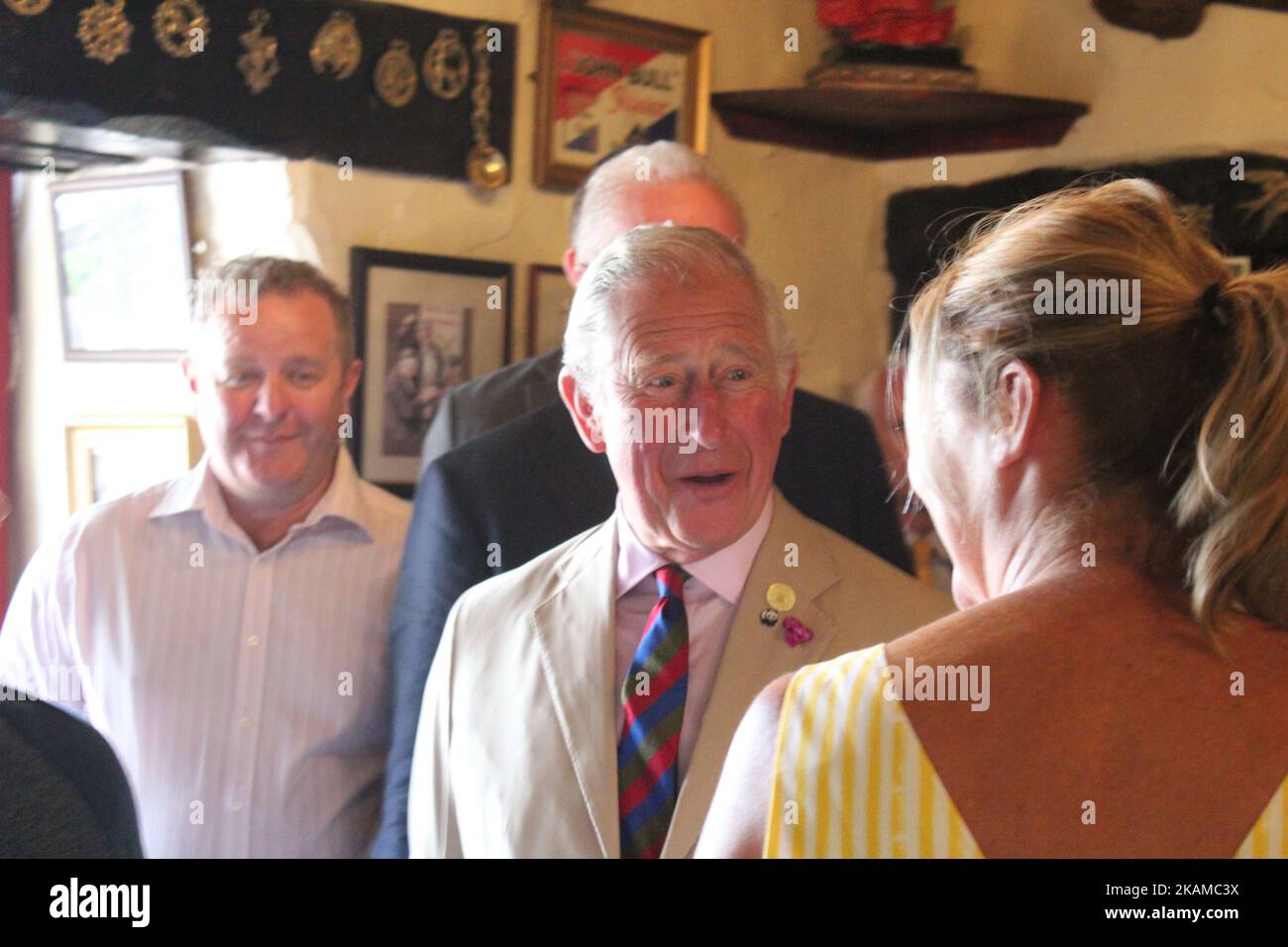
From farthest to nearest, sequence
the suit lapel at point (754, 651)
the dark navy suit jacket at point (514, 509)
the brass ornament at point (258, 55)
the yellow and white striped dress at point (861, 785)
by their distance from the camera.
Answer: the brass ornament at point (258, 55) < the dark navy suit jacket at point (514, 509) < the suit lapel at point (754, 651) < the yellow and white striped dress at point (861, 785)

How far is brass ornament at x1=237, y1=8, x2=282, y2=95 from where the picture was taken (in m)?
1.25

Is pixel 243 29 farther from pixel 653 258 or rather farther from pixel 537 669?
pixel 537 669

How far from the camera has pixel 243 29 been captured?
1.25m

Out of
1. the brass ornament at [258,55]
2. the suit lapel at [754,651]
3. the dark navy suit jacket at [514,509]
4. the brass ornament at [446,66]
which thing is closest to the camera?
the suit lapel at [754,651]

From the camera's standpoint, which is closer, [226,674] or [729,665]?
[729,665]

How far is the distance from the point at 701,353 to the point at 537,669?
0.24m

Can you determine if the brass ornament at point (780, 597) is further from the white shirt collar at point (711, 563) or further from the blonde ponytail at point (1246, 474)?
the blonde ponytail at point (1246, 474)

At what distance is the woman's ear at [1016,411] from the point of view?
1.91 ft

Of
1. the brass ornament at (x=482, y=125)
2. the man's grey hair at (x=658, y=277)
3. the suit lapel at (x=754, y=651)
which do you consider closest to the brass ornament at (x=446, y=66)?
the brass ornament at (x=482, y=125)

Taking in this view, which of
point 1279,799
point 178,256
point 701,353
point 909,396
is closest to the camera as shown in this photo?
point 1279,799

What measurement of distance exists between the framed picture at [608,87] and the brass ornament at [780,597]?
0.71 metres

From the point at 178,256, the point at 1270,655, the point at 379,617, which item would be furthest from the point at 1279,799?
→ the point at 178,256

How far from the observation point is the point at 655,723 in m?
0.85

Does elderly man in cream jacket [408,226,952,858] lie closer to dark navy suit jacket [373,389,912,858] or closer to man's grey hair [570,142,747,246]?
dark navy suit jacket [373,389,912,858]
